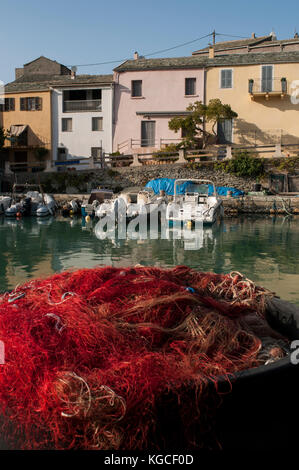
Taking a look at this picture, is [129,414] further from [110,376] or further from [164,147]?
[164,147]

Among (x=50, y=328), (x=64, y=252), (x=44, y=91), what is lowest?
(x=64, y=252)

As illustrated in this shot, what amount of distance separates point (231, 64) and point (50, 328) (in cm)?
3753

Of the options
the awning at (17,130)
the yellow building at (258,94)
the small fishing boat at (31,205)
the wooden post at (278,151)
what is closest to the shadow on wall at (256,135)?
the yellow building at (258,94)

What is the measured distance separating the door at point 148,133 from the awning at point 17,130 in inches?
453

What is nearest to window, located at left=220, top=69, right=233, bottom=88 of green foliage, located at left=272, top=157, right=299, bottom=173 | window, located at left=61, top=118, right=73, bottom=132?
green foliage, located at left=272, top=157, right=299, bottom=173

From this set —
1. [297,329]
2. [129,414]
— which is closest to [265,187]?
[297,329]

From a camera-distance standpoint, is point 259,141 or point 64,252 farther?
point 259,141

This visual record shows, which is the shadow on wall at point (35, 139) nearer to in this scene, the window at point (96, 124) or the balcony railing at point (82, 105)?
the balcony railing at point (82, 105)

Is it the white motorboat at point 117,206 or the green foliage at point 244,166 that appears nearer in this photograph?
the white motorboat at point 117,206

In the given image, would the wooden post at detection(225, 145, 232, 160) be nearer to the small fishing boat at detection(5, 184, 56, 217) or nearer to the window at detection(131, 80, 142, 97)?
the window at detection(131, 80, 142, 97)

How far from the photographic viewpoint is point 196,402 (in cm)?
297

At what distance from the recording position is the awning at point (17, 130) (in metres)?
41.2

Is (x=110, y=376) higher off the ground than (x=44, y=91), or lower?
lower

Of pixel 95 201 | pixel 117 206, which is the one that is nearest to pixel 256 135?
pixel 95 201
